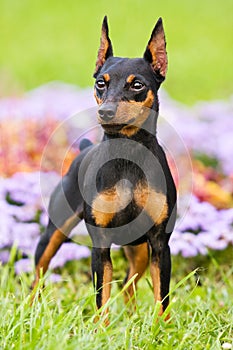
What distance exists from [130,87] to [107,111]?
0.66ft

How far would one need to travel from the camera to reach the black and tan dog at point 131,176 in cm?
320

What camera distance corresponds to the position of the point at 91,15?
13922 mm

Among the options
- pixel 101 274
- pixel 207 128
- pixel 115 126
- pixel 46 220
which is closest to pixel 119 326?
pixel 101 274

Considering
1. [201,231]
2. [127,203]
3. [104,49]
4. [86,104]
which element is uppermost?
[104,49]

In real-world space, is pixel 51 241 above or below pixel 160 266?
below

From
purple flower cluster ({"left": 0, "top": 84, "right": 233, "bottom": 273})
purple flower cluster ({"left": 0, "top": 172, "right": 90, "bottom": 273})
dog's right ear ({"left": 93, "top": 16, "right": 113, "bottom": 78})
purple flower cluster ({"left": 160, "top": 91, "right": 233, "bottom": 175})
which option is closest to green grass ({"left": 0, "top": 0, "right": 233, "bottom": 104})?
purple flower cluster ({"left": 160, "top": 91, "right": 233, "bottom": 175})

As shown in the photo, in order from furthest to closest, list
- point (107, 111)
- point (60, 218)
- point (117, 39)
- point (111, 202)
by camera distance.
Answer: point (117, 39), point (60, 218), point (111, 202), point (107, 111)

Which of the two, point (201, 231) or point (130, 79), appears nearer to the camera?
point (130, 79)

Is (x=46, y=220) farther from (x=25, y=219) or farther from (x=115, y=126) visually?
(x=115, y=126)

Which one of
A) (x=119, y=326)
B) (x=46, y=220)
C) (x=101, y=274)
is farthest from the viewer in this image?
(x=46, y=220)

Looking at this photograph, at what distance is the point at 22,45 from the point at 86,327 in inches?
397

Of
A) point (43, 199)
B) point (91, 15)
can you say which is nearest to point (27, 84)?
point (91, 15)

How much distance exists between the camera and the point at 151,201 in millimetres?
3328

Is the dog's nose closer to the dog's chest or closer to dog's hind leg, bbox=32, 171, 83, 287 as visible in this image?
the dog's chest
